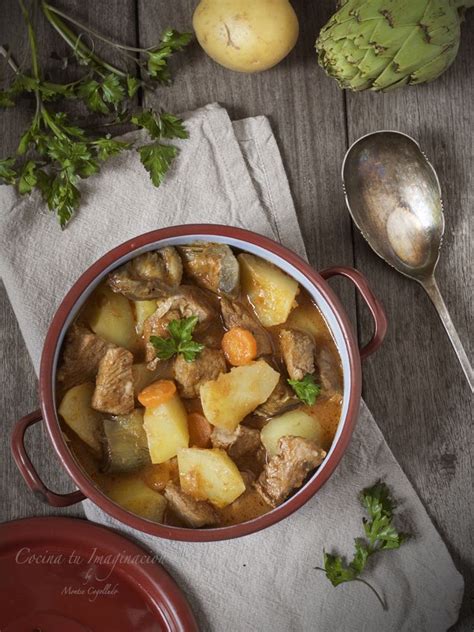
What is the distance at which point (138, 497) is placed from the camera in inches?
85.7

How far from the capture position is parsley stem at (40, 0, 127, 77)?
2498 mm

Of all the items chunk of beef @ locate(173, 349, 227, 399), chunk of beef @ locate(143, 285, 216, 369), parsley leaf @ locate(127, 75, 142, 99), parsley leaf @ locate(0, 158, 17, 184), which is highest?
parsley leaf @ locate(127, 75, 142, 99)

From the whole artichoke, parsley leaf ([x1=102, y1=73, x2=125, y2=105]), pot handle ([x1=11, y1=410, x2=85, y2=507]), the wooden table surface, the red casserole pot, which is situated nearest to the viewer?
the red casserole pot

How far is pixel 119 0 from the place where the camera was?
2617mm

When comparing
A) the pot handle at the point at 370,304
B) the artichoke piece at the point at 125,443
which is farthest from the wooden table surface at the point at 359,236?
the artichoke piece at the point at 125,443

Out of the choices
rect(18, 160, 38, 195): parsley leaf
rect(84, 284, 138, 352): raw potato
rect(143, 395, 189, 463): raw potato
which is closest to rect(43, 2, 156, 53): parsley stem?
rect(18, 160, 38, 195): parsley leaf

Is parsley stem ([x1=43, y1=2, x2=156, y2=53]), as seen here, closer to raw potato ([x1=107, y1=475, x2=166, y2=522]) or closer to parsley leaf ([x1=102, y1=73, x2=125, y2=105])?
parsley leaf ([x1=102, y1=73, x2=125, y2=105])

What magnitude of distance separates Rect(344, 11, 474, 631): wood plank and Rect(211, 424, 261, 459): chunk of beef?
0.56 metres

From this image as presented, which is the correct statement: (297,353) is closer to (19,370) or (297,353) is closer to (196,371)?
(196,371)

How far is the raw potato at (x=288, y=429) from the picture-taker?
7.29 feet

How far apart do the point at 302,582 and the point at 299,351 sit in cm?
82

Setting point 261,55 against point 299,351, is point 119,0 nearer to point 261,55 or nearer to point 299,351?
point 261,55

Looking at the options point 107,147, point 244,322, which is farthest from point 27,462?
point 107,147

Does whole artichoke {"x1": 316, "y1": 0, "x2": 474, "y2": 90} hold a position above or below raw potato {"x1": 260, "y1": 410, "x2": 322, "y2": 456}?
above
